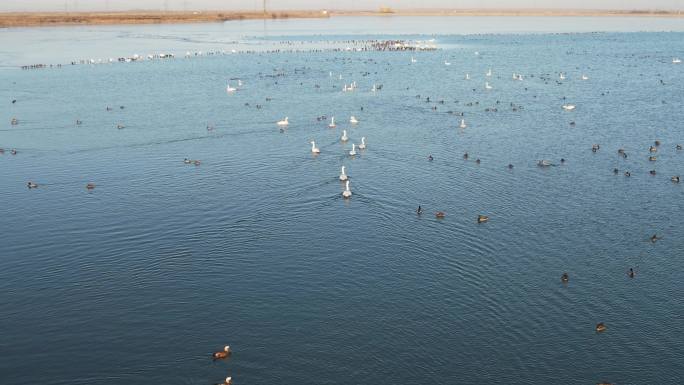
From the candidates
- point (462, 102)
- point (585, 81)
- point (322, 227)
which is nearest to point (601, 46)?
point (585, 81)

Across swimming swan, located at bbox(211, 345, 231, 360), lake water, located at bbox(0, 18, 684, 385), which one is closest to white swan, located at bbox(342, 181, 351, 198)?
lake water, located at bbox(0, 18, 684, 385)

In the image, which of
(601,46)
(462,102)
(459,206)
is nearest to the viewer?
(459,206)

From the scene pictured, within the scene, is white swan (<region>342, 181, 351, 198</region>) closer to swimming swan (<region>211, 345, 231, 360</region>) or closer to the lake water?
the lake water

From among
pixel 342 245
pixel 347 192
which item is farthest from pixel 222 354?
pixel 347 192

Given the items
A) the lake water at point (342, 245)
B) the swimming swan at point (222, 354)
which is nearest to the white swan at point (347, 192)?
the lake water at point (342, 245)

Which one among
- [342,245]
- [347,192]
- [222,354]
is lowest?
[222,354]

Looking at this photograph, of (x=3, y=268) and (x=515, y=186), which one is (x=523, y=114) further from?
(x=3, y=268)

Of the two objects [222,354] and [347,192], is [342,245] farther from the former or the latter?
[222,354]

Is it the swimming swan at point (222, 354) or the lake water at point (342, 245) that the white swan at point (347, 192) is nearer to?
the lake water at point (342, 245)
